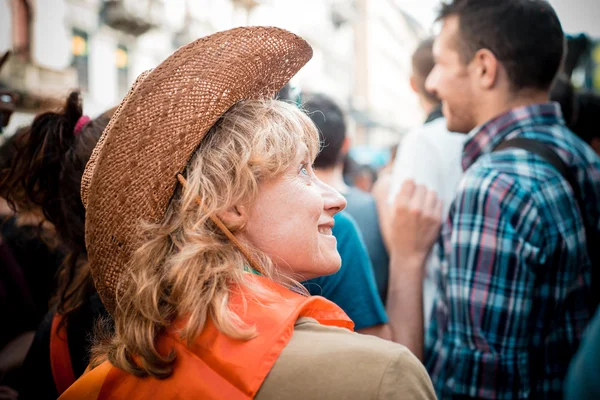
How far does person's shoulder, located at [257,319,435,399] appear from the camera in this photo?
107cm

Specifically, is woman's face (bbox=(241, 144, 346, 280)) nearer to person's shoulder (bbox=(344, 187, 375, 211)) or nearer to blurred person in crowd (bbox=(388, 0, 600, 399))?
blurred person in crowd (bbox=(388, 0, 600, 399))

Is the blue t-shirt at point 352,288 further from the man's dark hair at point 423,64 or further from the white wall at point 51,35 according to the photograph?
the white wall at point 51,35

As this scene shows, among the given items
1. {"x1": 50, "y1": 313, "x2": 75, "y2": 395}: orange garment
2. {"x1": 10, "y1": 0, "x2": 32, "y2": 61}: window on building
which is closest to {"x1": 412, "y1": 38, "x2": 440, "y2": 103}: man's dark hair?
{"x1": 50, "y1": 313, "x2": 75, "y2": 395}: orange garment

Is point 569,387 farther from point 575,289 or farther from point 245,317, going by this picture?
point 575,289

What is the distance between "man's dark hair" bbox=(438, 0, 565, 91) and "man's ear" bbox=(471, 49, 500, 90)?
3cm

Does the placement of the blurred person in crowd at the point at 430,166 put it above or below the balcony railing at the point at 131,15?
above

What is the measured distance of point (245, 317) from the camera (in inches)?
47.3

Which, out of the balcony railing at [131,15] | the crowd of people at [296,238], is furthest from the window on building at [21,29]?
the crowd of people at [296,238]

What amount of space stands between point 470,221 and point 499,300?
1.08 ft

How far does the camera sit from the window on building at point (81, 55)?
14.6m

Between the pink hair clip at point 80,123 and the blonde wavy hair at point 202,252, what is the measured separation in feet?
2.66

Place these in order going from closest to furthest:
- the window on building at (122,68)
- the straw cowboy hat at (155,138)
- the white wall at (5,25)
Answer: the straw cowboy hat at (155,138), the white wall at (5,25), the window on building at (122,68)

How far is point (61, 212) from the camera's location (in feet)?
6.75

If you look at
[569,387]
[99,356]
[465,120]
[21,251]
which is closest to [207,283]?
[99,356]
